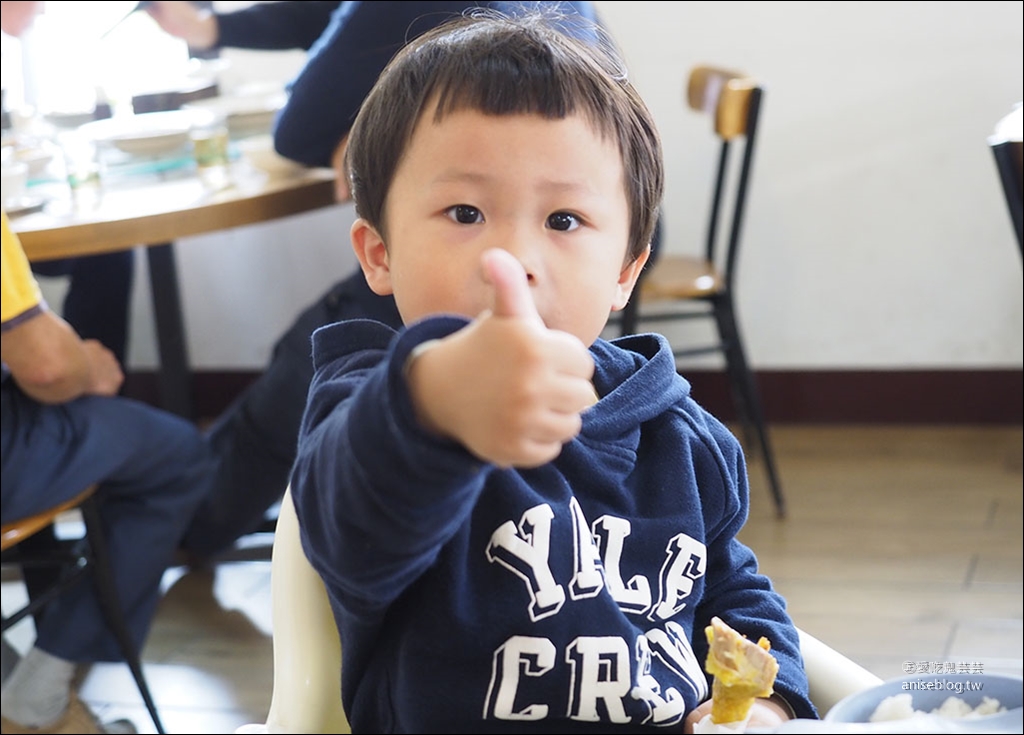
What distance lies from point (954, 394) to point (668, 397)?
2.54m

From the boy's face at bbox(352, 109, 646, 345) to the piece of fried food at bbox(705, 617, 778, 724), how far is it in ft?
0.69

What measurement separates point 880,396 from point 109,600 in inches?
79.0

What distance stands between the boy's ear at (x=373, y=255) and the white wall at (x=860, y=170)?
240cm

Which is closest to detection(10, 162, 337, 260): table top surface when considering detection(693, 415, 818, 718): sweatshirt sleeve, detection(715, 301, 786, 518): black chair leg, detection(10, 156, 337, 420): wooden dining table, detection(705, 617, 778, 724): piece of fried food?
detection(10, 156, 337, 420): wooden dining table

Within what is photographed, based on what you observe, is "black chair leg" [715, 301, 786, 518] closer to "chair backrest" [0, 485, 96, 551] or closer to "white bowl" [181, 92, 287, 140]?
"white bowl" [181, 92, 287, 140]

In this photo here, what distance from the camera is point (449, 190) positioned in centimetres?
76

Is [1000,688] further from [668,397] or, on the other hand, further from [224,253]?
[224,253]

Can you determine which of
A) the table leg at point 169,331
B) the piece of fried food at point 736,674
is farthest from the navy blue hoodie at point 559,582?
the table leg at point 169,331

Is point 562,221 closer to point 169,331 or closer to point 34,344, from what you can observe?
point 34,344

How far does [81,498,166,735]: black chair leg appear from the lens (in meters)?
2.01

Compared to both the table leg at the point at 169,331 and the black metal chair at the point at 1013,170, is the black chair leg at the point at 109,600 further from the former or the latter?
the black metal chair at the point at 1013,170

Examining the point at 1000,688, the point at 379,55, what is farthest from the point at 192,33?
the point at 1000,688

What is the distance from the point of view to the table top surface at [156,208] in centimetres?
188

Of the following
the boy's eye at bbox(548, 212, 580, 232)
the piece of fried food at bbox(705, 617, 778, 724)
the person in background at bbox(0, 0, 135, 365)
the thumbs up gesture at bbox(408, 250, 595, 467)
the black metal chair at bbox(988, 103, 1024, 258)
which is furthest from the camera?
the person in background at bbox(0, 0, 135, 365)
